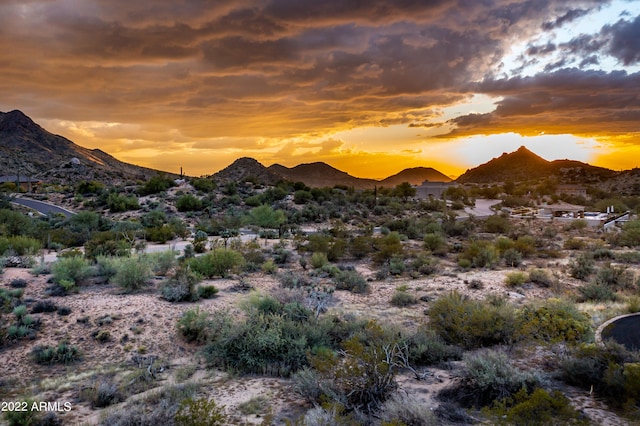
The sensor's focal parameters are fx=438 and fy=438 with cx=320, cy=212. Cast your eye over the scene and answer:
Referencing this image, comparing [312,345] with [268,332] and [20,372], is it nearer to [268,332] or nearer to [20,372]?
[268,332]

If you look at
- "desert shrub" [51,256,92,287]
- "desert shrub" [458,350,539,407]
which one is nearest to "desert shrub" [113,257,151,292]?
"desert shrub" [51,256,92,287]

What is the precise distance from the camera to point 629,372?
7801 mm

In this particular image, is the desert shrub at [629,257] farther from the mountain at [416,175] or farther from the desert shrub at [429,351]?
the mountain at [416,175]

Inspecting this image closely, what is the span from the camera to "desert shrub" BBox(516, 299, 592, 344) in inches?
418

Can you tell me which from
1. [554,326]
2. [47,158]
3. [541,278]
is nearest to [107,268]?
[554,326]

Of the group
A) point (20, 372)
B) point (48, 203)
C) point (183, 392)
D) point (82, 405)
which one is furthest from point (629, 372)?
point (48, 203)

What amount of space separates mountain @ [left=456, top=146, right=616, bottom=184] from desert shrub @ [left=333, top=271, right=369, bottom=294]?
119 meters

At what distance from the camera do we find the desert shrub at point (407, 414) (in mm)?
7195

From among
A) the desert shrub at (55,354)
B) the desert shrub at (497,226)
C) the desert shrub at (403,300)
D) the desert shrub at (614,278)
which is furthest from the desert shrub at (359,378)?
the desert shrub at (497,226)

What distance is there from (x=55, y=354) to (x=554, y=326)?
41.6ft

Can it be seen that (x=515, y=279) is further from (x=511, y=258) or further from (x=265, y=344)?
(x=265, y=344)

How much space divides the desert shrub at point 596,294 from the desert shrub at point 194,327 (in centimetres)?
1380

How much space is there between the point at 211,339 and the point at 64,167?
8710 centimetres

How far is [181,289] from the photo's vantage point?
50.3ft
